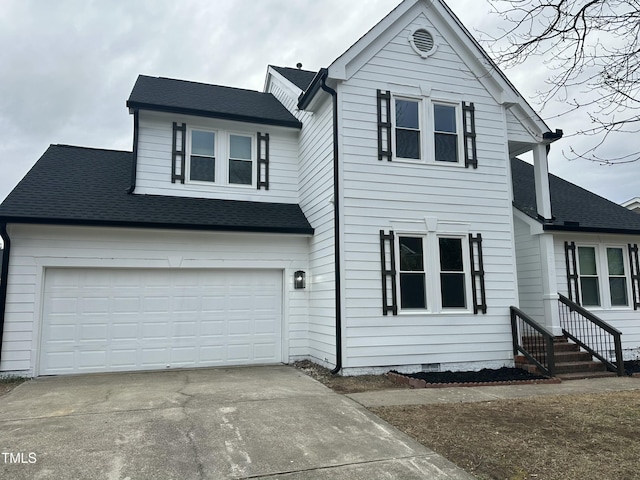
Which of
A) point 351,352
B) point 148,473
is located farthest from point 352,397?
point 148,473

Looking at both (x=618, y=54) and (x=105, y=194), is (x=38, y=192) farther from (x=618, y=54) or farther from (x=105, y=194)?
(x=618, y=54)

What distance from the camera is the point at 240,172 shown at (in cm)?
1046

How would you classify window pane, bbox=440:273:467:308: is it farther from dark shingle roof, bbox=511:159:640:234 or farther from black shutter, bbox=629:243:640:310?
black shutter, bbox=629:243:640:310

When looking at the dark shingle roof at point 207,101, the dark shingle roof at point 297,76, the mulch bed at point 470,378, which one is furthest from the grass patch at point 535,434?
the dark shingle roof at point 297,76

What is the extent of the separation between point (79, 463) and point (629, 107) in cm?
632

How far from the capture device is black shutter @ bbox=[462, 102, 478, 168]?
9.25 metres

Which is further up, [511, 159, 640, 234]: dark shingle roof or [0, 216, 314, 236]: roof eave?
[511, 159, 640, 234]: dark shingle roof

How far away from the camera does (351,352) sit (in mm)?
7953

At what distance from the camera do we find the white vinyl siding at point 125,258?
8109 mm

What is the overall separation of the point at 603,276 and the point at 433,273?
5.27m

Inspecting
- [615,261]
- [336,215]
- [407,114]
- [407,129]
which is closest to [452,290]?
[336,215]

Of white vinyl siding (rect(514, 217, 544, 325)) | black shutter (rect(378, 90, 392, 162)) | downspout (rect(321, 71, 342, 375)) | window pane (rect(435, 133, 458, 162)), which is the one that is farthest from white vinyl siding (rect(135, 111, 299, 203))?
white vinyl siding (rect(514, 217, 544, 325))

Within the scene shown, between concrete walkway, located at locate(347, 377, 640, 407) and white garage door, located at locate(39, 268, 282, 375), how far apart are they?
11.8 feet

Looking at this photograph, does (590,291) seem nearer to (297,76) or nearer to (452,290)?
(452,290)
